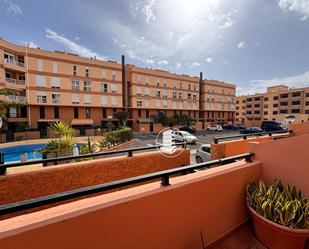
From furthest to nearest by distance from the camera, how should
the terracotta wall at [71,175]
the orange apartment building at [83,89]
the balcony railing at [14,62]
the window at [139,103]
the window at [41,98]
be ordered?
1. the window at [139,103]
2. the window at [41,98]
3. the orange apartment building at [83,89]
4. the balcony railing at [14,62]
5. the terracotta wall at [71,175]

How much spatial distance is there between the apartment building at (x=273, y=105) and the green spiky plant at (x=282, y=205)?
45.9 metres

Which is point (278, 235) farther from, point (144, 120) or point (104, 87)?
point (144, 120)

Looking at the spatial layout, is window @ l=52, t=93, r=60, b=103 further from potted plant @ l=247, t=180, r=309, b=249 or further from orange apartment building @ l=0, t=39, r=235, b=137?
potted plant @ l=247, t=180, r=309, b=249

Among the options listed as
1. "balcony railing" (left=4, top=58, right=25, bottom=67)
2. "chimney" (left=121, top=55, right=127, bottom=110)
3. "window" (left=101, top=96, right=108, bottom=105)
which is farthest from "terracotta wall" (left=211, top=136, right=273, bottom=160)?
"balcony railing" (left=4, top=58, right=25, bottom=67)

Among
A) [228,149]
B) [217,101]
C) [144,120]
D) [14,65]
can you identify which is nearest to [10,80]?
[14,65]

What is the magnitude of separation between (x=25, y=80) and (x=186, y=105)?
31093 mm

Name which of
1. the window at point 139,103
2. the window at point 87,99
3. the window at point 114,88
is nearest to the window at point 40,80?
the window at point 87,99

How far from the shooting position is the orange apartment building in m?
24.2

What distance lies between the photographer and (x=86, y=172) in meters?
3.70

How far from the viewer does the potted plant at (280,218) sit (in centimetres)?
190

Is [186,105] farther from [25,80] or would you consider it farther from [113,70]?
[25,80]

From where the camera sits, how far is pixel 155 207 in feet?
5.43

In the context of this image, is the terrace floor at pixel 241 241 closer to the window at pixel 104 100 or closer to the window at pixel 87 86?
the window at pixel 104 100

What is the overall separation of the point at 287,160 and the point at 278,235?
112 centimetres
